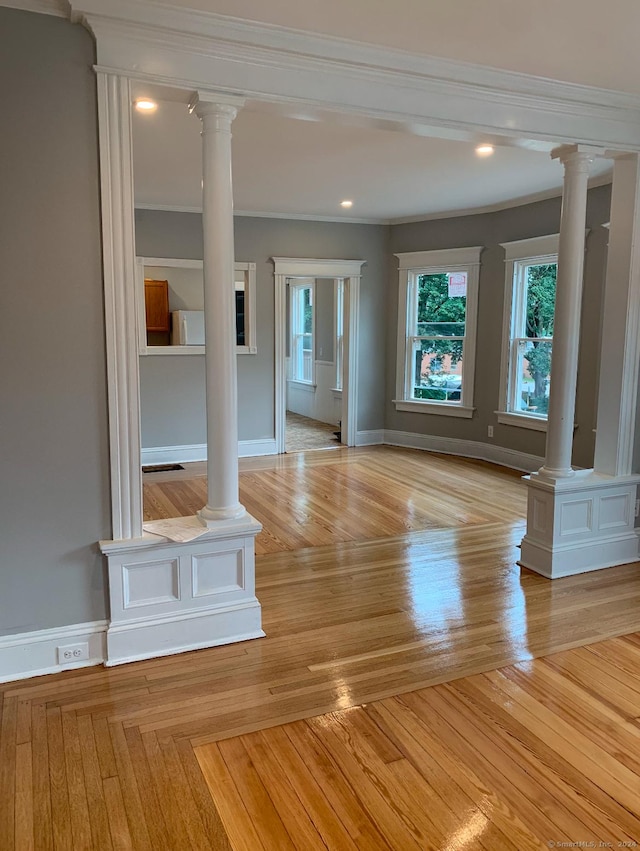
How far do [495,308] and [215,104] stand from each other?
473cm

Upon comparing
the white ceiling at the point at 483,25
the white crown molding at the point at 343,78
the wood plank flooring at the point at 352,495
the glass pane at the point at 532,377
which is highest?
the white ceiling at the point at 483,25

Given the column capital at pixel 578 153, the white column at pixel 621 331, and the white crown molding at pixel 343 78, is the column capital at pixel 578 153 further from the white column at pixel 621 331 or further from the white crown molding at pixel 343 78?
the white column at pixel 621 331

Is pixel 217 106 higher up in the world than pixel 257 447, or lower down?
higher up

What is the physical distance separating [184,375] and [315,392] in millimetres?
3468

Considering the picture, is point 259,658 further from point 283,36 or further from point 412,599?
point 283,36

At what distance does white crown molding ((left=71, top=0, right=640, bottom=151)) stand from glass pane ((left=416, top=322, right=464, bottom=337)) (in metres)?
3.68

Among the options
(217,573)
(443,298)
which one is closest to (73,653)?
(217,573)

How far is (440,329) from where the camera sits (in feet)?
24.6

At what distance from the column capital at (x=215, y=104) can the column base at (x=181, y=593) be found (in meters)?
1.81

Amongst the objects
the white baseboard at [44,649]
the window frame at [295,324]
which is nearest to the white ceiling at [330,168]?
the white baseboard at [44,649]

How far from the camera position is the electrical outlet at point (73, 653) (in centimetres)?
274

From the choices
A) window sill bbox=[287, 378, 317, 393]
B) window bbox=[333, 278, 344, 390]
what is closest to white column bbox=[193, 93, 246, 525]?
window bbox=[333, 278, 344, 390]

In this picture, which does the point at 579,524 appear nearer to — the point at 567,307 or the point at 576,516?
the point at 576,516

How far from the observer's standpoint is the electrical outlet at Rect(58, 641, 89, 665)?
2.74 meters
